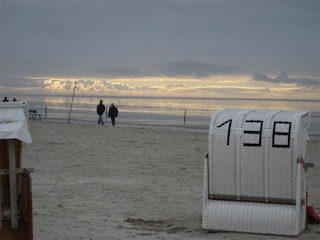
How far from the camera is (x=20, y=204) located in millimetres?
6734

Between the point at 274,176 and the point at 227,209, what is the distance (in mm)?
823

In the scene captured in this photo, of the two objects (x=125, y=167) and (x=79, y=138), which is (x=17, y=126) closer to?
(x=125, y=167)

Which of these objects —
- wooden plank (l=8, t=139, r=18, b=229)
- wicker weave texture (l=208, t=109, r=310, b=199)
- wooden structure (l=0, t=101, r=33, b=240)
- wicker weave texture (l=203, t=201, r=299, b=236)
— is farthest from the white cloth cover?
wicker weave texture (l=203, t=201, r=299, b=236)

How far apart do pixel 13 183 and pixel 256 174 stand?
3261 millimetres

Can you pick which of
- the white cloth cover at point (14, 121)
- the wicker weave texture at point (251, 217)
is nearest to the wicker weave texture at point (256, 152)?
the wicker weave texture at point (251, 217)

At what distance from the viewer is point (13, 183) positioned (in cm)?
660

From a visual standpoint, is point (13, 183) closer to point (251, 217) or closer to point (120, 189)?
point (251, 217)

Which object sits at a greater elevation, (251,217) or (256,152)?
(256,152)

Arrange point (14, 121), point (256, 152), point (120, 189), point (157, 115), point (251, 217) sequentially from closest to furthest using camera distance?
point (14, 121) < point (256, 152) < point (251, 217) < point (120, 189) < point (157, 115)

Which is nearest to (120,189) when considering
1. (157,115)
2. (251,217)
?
(251,217)

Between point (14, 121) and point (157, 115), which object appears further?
point (157, 115)

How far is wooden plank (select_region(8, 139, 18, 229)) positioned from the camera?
21.5ft

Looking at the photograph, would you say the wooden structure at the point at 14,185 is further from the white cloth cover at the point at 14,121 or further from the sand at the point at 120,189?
the sand at the point at 120,189

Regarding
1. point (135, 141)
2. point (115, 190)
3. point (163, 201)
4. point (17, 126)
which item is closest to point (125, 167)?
point (115, 190)
